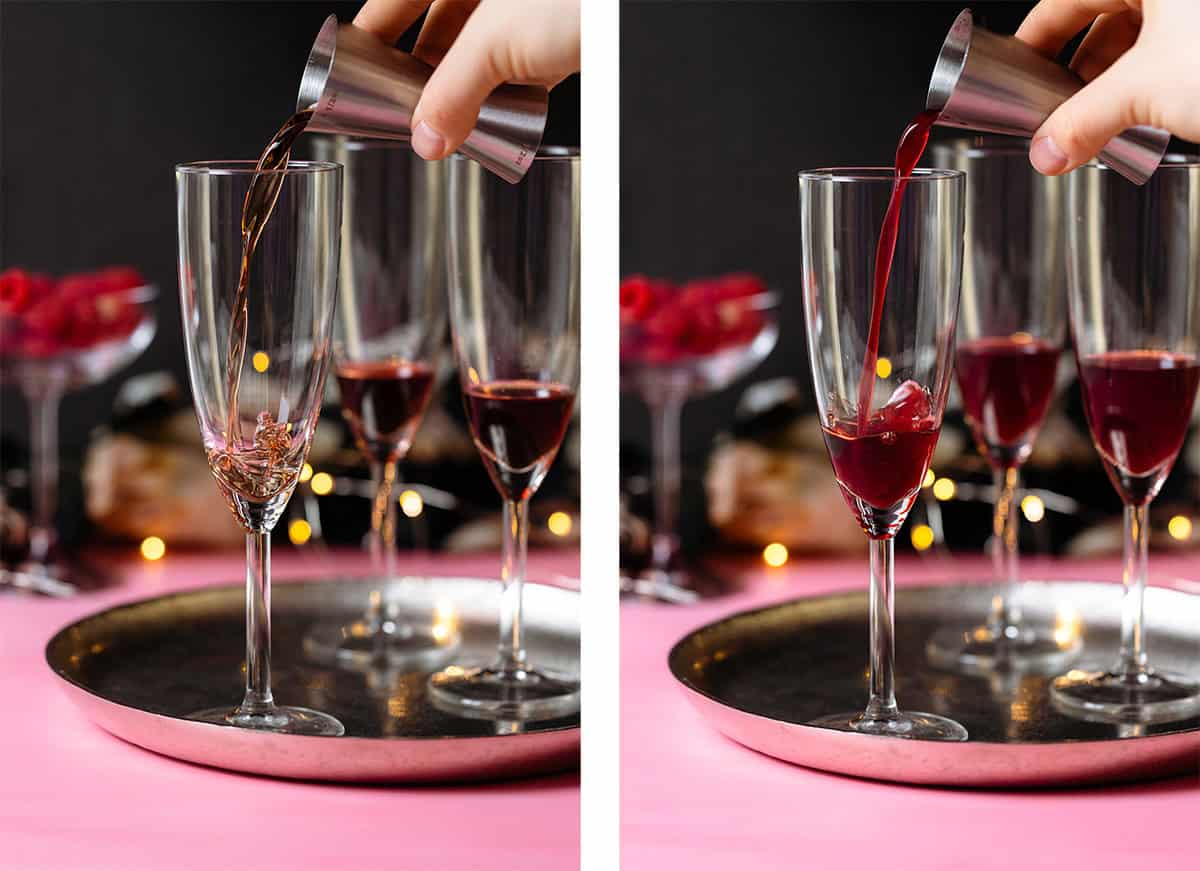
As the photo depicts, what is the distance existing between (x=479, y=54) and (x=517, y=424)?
160 millimetres

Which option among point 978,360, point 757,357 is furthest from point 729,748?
point 757,357

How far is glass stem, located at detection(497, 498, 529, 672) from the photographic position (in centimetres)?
73

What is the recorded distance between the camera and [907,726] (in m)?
0.64

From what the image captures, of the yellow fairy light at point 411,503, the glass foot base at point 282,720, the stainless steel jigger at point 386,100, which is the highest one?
the stainless steel jigger at point 386,100

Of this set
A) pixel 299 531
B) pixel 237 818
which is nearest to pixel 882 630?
pixel 237 818

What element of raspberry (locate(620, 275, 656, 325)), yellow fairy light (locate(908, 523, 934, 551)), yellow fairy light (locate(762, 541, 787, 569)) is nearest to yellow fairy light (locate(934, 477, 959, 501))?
yellow fairy light (locate(908, 523, 934, 551))

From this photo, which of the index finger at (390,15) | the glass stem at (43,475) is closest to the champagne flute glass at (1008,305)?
the index finger at (390,15)

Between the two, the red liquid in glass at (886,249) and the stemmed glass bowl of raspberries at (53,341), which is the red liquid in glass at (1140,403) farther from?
the stemmed glass bowl of raspberries at (53,341)

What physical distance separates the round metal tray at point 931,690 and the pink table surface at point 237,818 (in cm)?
10

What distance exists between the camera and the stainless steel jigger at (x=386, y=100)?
623 mm

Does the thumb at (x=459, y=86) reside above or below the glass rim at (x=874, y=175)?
above

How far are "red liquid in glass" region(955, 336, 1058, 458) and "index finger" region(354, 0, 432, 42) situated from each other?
367 millimetres

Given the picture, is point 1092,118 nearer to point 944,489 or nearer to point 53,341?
point 944,489

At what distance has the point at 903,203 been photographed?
0.59m
